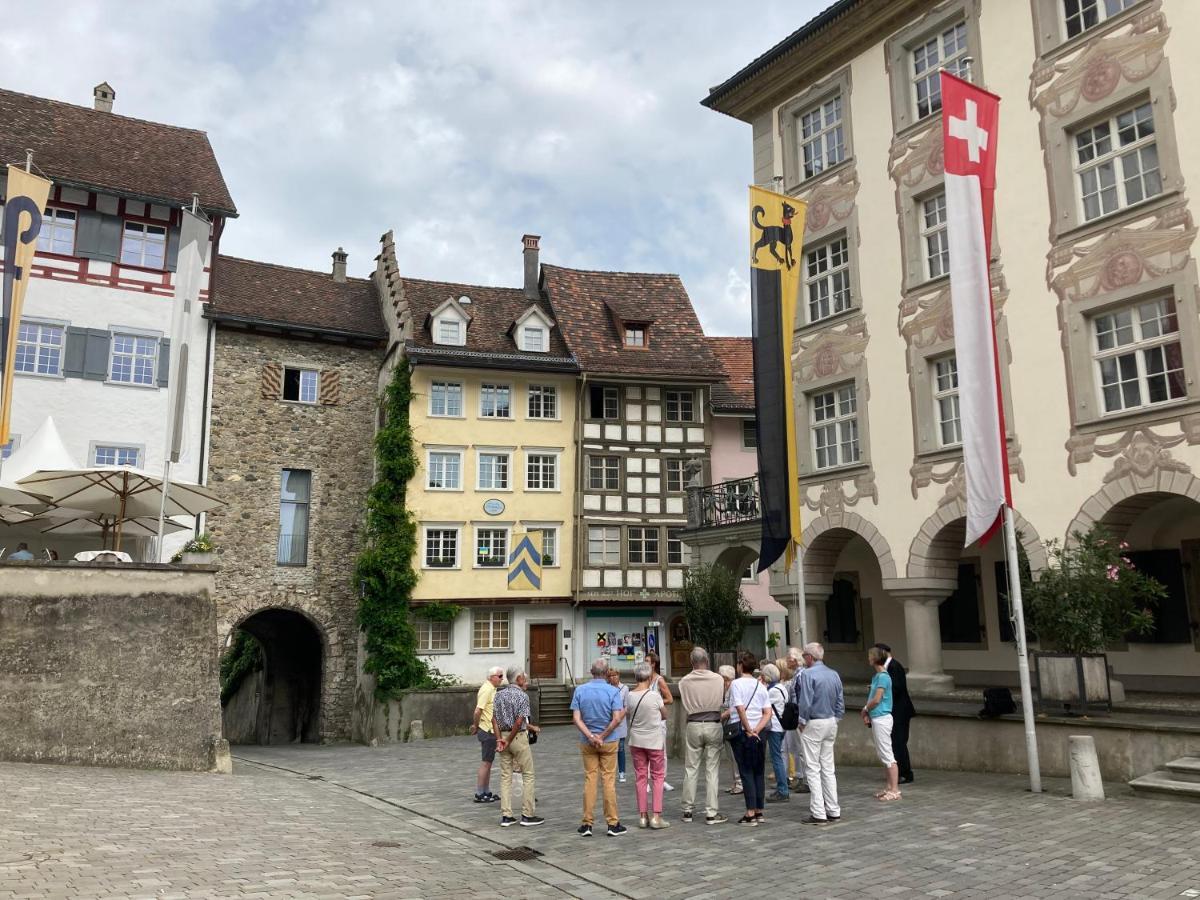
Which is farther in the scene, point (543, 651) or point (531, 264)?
point (531, 264)

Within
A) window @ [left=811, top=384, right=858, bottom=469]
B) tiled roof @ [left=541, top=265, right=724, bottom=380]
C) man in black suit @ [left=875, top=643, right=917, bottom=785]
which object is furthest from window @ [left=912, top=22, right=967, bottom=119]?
tiled roof @ [left=541, top=265, right=724, bottom=380]

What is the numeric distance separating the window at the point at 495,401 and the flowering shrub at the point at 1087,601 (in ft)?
76.5

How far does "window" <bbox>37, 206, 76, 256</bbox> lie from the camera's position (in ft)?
88.0

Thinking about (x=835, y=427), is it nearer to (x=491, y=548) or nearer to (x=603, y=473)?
(x=603, y=473)

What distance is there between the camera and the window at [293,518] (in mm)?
31172

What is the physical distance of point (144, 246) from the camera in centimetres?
2805

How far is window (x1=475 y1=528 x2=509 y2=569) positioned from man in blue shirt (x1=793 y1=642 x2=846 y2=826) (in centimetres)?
2328

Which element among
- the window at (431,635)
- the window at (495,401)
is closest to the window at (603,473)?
the window at (495,401)

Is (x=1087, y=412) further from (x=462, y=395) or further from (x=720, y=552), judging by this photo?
(x=462, y=395)

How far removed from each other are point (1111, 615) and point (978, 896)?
5.95 m

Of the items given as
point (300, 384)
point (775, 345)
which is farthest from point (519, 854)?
point (300, 384)

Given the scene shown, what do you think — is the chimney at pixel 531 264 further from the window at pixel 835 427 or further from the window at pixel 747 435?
the window at pixel 835 427

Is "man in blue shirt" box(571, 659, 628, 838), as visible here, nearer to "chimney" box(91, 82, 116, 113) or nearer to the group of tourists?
the group of tourists

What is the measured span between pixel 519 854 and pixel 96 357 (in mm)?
22773
